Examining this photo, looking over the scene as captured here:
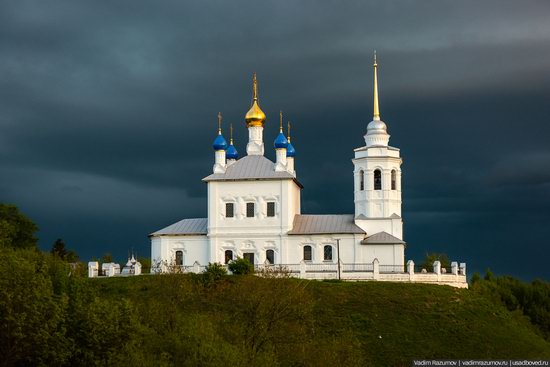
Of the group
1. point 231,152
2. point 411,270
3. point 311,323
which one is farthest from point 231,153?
point 311,323

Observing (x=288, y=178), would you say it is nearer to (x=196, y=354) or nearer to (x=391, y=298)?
(x=391, y=298)

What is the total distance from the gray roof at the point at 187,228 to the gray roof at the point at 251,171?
9.76 ft

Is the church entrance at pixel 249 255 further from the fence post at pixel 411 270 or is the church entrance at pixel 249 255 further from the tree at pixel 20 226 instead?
the tree at pixel 20 226

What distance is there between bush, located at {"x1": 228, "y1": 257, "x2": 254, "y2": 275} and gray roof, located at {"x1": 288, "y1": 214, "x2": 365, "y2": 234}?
5187mm

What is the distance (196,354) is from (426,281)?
22.3m

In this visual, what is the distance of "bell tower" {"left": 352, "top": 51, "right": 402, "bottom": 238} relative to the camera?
53.4m

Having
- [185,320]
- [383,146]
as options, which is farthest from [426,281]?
[185,320]

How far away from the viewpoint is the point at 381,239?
52.4 metres

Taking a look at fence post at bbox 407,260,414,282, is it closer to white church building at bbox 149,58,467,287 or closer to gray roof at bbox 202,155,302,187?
white church building at bbox 149,58,467,287

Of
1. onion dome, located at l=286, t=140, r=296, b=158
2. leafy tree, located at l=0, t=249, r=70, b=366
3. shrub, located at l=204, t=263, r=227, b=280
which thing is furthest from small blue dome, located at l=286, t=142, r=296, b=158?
leafy tree, located at l=0, t=249, r=70, b=366

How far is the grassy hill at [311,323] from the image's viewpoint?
31688 mm

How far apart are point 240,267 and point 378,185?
33.9ft

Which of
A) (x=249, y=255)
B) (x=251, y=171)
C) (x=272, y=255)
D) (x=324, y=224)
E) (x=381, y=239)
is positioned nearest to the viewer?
(x=381, y=239)

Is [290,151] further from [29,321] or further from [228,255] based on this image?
[29,321]
